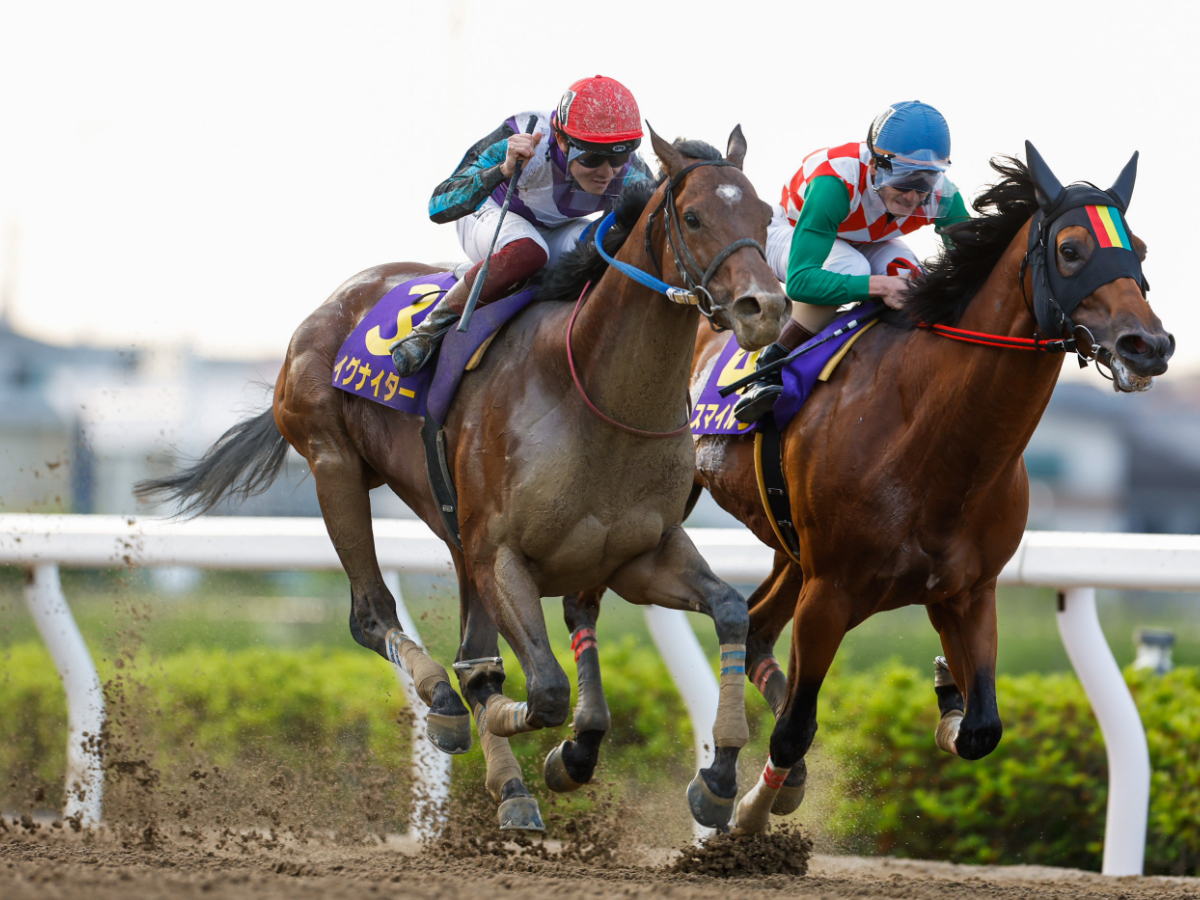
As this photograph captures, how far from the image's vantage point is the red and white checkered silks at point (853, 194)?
3.75m

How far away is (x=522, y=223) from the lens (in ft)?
12.2

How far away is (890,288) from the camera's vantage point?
3688 mm

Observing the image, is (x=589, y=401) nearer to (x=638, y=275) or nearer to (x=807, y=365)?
(x=638, y=275)

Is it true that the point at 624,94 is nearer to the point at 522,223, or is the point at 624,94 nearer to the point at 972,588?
the point at 522,223

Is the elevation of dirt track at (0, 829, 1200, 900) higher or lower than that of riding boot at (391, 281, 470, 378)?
lower

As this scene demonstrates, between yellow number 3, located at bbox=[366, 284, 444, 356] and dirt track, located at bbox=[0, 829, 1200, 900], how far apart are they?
155 cm

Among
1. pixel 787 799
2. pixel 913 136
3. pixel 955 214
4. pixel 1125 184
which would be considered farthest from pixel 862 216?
pixel 787 799

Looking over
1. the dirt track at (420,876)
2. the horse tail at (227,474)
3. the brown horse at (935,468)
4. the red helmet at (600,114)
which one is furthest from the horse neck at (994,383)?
the horse tail at (227,474)

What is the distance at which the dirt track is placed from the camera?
7.62 feet

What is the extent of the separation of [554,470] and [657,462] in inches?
11.0

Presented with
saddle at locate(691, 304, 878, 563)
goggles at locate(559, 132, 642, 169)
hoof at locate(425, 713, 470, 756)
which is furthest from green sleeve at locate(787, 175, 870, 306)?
hoof at locate(425, 713, 470, 756)

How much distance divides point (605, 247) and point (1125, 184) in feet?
4.42

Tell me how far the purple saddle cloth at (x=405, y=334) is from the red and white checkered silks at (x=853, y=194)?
0.99m

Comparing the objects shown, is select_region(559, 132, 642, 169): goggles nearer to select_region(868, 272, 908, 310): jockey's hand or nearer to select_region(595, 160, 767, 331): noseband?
select_region(595, 160, 767, 331): noseband
